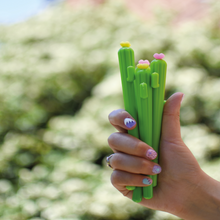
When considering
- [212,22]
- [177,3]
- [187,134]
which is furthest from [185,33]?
[187,134]

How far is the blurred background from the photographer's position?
195cm

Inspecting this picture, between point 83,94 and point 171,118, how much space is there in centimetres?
233

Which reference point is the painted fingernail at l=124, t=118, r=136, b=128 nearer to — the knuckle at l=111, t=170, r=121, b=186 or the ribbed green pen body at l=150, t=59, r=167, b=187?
the ribbed green pen body at l=150, t=59, r=167, b=187

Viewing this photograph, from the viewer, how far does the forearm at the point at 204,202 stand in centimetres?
76

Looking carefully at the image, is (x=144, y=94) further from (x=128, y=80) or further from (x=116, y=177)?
(x=116, y=177)

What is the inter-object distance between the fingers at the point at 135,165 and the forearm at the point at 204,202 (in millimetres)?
198

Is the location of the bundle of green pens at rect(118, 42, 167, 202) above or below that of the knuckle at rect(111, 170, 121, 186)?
above

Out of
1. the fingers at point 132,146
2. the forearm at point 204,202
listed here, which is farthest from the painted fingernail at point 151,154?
the forearm at point 204,202

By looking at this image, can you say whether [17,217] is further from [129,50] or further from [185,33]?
[185,33]

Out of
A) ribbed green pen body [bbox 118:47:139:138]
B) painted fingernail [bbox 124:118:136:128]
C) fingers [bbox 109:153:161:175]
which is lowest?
fingers [bbox 109:153:161:175]

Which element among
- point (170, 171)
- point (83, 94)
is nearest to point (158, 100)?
point (170, 171)

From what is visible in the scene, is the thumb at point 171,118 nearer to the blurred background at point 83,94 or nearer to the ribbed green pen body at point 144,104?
the ribbed green pen body at point 144,104

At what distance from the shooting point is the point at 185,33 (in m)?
2.76

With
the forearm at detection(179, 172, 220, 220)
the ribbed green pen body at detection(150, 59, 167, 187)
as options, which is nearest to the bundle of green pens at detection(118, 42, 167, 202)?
the ribbed green pen body at detection(150, 59, 167, 187)
